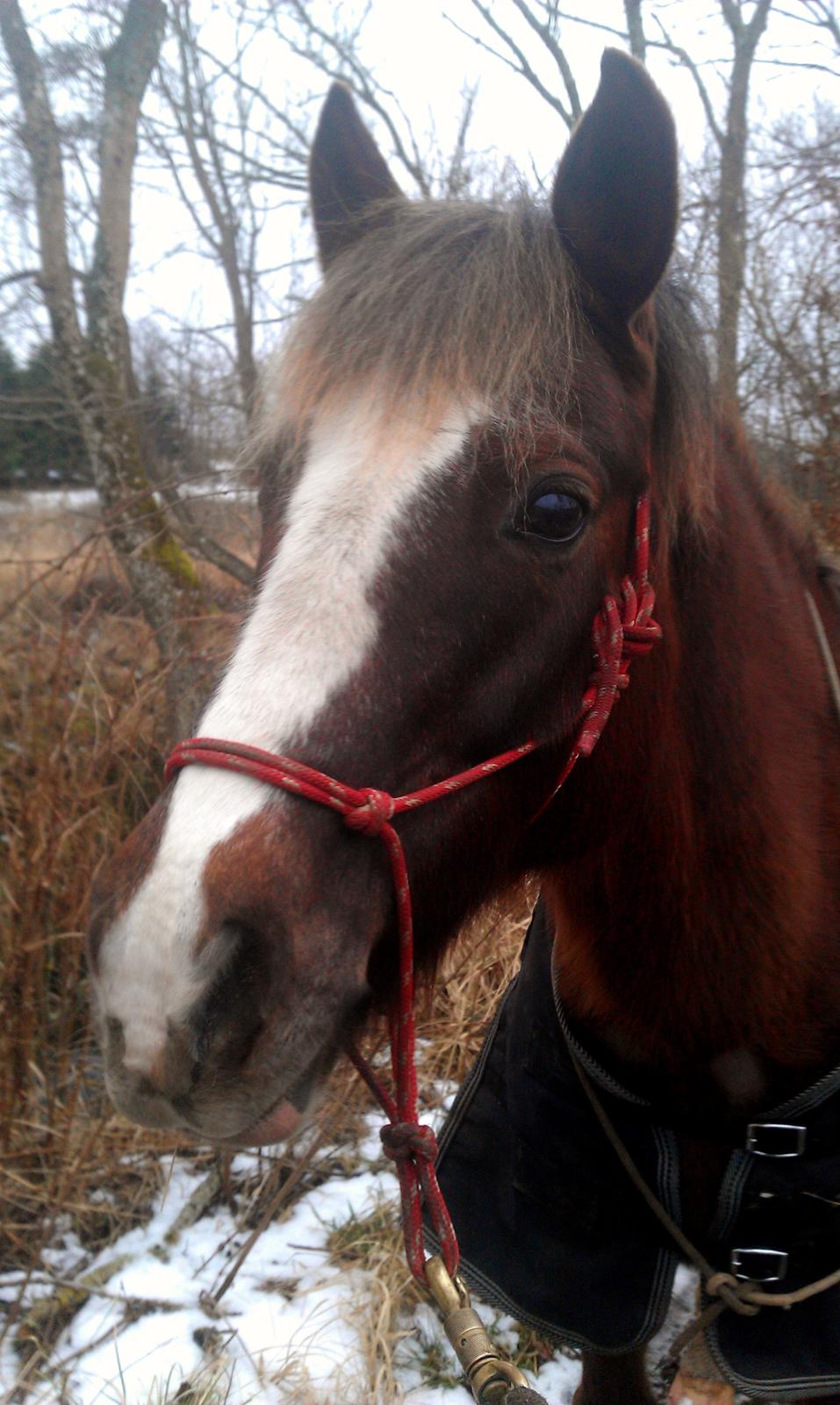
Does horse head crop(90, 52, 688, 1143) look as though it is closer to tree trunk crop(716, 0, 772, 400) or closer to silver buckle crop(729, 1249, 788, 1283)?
silver buckle crop(729, 1249, 788, 1283)

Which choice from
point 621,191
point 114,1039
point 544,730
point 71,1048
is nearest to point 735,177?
point 621,191

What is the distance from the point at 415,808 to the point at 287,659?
265 millimetres

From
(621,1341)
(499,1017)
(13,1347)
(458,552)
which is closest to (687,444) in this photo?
(458,552)

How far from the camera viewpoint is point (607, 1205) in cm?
183

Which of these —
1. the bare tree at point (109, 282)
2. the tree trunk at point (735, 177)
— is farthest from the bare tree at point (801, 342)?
the bare tree at point (109, 282)

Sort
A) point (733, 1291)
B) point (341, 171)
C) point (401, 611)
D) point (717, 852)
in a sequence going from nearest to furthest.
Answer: point (401, 611) < point (717, 852) < point (733, 1291) < point (341, 171)

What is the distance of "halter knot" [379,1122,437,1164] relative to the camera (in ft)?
4.24

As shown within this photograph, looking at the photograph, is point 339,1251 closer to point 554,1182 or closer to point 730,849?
point 554,1182

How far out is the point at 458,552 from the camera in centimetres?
120

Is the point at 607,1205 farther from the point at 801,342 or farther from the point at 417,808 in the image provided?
the point at 801,342

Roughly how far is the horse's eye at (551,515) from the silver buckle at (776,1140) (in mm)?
1100

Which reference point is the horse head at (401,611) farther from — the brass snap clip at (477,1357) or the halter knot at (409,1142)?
the brass snap clip at (477,1357)

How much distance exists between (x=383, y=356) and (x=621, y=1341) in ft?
6.18

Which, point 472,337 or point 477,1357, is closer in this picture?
point 477,1357
